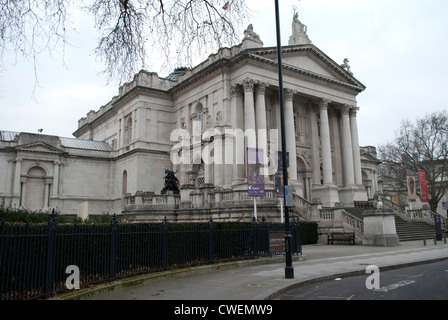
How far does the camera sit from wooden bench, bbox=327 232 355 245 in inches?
970

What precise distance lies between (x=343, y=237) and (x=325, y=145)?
15.4 meters

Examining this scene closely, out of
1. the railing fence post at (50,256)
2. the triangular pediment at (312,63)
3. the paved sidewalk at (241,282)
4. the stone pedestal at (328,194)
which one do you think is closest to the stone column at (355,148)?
the triangular pediment at (312,63)

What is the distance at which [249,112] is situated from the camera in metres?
33.8

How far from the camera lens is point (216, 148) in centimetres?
3534

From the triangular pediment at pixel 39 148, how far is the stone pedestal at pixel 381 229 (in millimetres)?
34719

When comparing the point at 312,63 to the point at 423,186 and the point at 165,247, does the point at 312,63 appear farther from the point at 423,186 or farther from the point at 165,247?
the point at 165,247

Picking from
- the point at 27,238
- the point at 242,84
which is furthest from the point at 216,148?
the point at 27,238

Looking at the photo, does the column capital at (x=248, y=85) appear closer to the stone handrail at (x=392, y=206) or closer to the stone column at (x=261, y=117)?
the stone column at (x=261, y=117)

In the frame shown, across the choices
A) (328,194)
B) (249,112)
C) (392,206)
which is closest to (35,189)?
(249,112)

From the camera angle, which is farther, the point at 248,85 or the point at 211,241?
the point at 248,85

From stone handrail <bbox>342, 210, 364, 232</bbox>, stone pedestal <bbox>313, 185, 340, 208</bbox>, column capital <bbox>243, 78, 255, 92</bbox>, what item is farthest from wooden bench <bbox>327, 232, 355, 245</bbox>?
column capital <bbox>243, 78, 255, 92</bbox>

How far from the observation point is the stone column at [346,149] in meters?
40.5

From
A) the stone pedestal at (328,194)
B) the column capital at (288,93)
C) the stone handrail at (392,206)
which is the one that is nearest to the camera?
the stone handrail at (392,206)

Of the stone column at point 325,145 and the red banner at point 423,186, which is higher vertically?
the stone column at point 325,145
